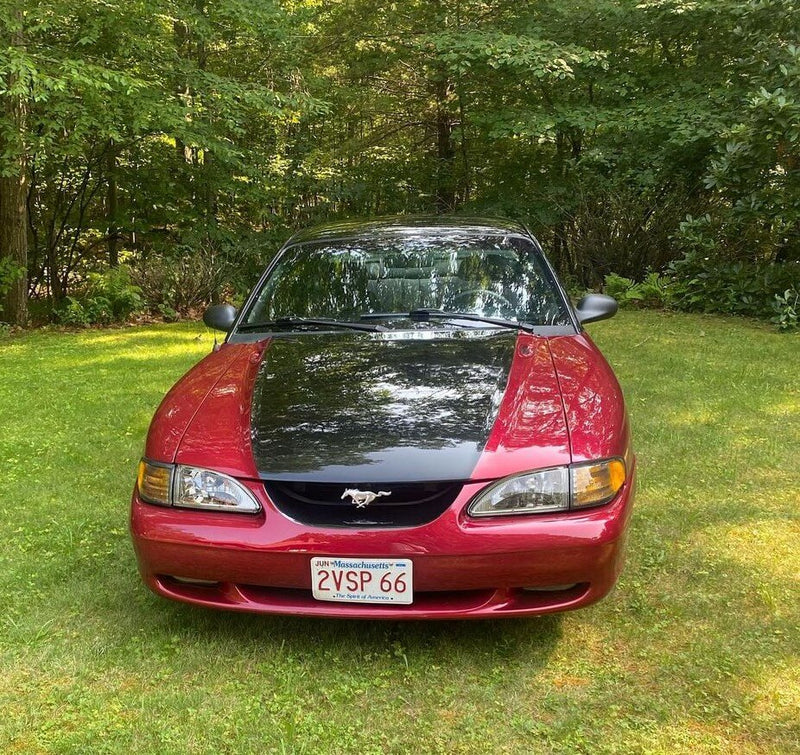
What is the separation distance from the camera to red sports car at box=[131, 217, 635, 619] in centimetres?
225

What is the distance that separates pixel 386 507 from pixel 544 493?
51 cm

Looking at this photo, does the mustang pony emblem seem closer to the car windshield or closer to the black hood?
the black hood

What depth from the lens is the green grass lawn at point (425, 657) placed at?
215 cm

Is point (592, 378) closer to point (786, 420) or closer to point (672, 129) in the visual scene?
point (786, 420)

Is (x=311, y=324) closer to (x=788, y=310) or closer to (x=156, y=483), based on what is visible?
(x=156, y=483)

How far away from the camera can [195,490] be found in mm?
2414

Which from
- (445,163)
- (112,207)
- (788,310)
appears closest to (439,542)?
(788,310)

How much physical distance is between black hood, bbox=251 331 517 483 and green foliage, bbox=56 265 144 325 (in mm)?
7834

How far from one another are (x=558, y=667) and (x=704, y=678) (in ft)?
1.54

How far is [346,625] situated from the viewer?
271 centimetres

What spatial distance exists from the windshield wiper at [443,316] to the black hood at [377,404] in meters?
0.13

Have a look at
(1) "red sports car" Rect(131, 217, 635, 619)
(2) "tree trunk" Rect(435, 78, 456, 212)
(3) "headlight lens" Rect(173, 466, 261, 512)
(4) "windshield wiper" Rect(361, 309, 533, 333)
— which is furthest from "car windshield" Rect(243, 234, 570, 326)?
(2) "tree trunk" Rect(435, 78, 456, 212)

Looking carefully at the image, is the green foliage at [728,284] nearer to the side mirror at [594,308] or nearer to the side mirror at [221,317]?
the side mirror at [594,308]

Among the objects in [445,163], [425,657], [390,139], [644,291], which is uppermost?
[390,139]
